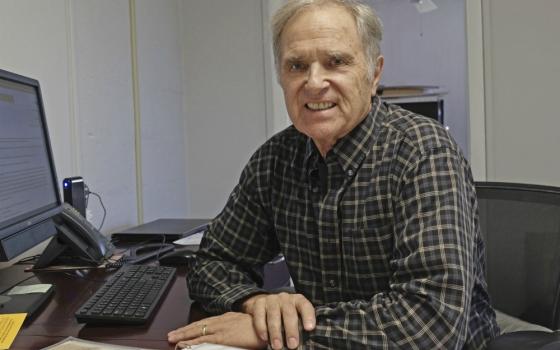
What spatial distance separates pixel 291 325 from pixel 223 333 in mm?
119

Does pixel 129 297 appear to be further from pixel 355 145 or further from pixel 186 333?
pixel 355 145

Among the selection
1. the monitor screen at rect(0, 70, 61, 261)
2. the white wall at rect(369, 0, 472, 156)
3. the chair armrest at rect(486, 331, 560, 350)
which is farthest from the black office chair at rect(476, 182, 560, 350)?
the white wall at rect(369, 0, 472, 156)

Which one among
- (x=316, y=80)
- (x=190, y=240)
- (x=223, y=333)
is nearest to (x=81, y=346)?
(x=223, y=333)

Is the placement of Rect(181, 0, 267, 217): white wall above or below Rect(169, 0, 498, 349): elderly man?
above

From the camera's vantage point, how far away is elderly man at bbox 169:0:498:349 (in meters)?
0.79

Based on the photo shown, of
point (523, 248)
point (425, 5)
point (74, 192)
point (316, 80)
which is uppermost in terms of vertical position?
point (425, 5)

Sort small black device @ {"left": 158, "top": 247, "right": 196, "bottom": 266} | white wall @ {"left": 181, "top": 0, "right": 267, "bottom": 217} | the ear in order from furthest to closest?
white wall @ {"left": 181, "top": 0, "right": 267, "bottom": 217} → small black device @ {"left": 158, "top": 247, "right": 196, "bottom": 266} → the ear

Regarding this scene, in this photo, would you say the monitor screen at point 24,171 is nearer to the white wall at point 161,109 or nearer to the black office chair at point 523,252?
the white wall at point 161,109

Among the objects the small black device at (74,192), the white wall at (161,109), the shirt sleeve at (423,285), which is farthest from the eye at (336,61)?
the white wall at (161,109)

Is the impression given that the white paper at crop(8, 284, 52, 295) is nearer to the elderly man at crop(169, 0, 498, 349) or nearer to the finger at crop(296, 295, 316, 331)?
the elderly man at crop(169, 0, 498, 349)

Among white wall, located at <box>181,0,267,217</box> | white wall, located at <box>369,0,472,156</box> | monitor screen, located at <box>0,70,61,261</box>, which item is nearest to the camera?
monitor screen, located at <box>0,70,61,261</box>

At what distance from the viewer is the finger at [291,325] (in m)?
0.78

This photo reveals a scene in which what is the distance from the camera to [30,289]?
110cm

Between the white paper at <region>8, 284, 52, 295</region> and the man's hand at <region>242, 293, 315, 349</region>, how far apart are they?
20.5 inches
